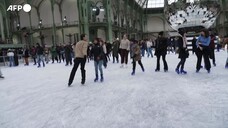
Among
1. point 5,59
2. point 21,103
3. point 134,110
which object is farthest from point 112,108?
point 5,59

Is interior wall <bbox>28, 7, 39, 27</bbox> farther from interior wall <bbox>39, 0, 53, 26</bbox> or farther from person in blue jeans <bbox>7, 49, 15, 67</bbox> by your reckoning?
person in blue jeans <bbox>7, 49, 15, 67</bbox>

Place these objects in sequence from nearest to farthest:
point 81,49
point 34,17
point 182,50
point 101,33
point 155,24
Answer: point 81,49 < point 182,50 < point 101,33 < point 34,17 < point 155,24

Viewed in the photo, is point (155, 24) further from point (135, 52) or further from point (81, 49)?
point (81, 49)

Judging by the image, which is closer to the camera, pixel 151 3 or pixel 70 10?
pixel 70 10

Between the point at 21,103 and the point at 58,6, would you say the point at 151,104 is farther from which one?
the point at 58,6

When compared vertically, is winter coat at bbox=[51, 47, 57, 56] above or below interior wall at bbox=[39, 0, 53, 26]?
below

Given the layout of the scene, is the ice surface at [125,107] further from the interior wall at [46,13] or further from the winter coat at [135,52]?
the interior wall at [46,13]

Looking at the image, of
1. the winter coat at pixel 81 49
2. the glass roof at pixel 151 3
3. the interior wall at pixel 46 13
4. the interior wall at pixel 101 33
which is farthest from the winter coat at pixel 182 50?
the glass roof at pixel 151 3

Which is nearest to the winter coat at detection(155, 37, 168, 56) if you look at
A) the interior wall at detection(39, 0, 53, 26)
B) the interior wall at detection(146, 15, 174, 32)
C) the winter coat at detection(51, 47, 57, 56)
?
the winter coat at detection(51, 47, 57, 56)

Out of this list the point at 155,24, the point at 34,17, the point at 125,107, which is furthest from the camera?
the point at 155,24

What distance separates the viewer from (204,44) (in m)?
6.78

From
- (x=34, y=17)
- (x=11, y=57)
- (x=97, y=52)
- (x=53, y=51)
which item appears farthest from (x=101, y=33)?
(x=97, y=52)

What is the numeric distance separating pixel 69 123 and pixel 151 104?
1.38 m

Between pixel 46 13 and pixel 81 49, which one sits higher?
pixel 46 13
